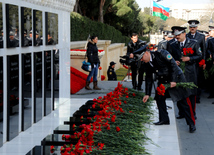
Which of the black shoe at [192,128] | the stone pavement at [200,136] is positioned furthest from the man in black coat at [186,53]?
the black shoe at [192,128]

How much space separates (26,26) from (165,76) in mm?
2535

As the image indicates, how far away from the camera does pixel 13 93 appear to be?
641 centimetres

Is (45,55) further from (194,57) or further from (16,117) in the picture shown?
(194,57)

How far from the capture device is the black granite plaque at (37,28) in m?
7.34

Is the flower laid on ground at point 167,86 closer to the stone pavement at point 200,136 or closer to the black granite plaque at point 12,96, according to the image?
the stone pavement at point 200,136

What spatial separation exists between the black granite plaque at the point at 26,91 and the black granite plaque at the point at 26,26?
0.23 metres

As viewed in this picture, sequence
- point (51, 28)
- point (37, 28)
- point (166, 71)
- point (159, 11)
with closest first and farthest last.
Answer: point (166, 71)
point (37, 28)
point (51, 28)
point (159, 11)

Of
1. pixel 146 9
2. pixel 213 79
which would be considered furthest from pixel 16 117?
pixel 146 9

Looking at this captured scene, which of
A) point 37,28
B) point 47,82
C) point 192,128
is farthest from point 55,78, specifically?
point 192,128

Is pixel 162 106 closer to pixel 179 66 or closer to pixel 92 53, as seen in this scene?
pixel 179 66

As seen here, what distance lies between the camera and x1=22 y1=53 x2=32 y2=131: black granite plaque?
6816mm

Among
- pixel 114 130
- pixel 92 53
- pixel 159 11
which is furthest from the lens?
pixel 159 11

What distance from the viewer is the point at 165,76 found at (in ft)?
23.9

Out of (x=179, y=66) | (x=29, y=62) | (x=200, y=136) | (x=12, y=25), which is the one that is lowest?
(x=200, y=136)
